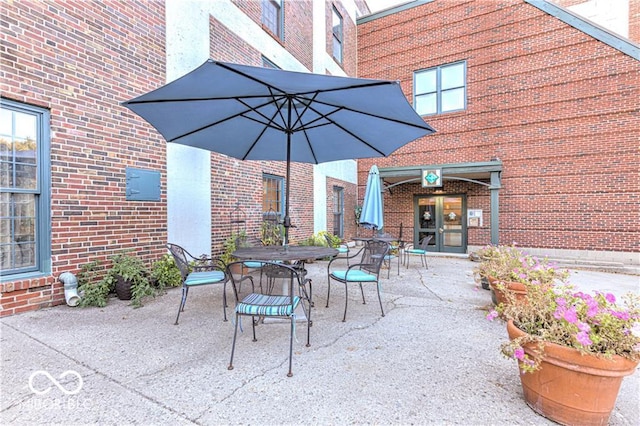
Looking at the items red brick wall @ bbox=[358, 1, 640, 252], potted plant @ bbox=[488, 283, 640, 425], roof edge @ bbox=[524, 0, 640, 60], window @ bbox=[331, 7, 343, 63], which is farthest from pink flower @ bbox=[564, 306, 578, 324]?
window @ bbox=[331, 7, 343, 63]

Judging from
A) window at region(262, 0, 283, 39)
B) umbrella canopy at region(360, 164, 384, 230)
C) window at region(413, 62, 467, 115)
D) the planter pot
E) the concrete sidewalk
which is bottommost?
the concrete sidewalk

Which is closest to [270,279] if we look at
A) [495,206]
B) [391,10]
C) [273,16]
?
[273,16]

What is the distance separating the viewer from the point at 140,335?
2.96m

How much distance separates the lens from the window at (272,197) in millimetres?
7359

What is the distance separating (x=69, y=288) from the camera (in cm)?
364

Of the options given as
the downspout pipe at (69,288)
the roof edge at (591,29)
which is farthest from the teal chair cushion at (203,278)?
the roof edge at (591,29)

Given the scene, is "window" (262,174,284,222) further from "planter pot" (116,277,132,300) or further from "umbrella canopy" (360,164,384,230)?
"planter pot" (116,277,132,300)

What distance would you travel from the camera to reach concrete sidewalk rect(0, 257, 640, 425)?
6.07 feet

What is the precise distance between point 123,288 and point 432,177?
838 cm

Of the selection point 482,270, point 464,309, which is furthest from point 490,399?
point 482,270

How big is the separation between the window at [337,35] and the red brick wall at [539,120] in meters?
2.25

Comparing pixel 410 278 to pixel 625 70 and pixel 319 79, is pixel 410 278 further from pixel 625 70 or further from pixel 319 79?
pixel 625 70

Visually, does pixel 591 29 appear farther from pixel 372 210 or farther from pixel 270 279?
pixel 270 279

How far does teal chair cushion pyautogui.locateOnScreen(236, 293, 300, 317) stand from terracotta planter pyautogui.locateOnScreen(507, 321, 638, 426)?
1.72 m
